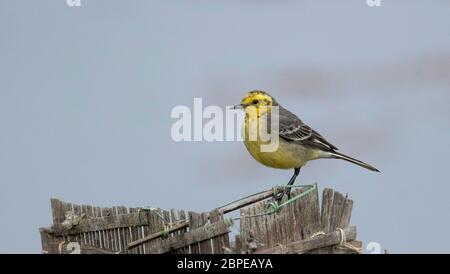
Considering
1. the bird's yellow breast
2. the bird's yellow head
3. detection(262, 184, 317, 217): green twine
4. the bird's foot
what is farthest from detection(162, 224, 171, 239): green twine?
the bird's yellow head

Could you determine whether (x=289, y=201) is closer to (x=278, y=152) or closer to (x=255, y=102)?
(x=278, y=152)

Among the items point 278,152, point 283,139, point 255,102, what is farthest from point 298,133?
point 255,102

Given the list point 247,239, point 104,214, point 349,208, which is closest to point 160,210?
point 104,214

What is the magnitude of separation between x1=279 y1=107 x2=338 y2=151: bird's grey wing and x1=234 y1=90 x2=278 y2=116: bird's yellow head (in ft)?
1.33

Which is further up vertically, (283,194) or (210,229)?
(283,194)

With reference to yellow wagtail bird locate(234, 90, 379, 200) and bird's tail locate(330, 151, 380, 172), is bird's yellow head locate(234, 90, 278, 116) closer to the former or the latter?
yellow wagtail bird locate(234, 90, 379, 200)

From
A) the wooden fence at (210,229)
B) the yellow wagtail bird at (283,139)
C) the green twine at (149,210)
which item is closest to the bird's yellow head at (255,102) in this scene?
the yellow wagtail bird at (283,139)

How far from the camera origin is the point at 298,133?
14.9 m

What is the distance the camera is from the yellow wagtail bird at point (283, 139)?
1437cm

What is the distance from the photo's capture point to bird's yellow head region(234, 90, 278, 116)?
48.2ft

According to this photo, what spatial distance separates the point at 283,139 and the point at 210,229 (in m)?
3.86

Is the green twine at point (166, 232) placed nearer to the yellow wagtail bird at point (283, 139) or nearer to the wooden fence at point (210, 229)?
the wooden fence at point (210, 229)

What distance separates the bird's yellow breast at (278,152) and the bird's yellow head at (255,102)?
0.18 metres
